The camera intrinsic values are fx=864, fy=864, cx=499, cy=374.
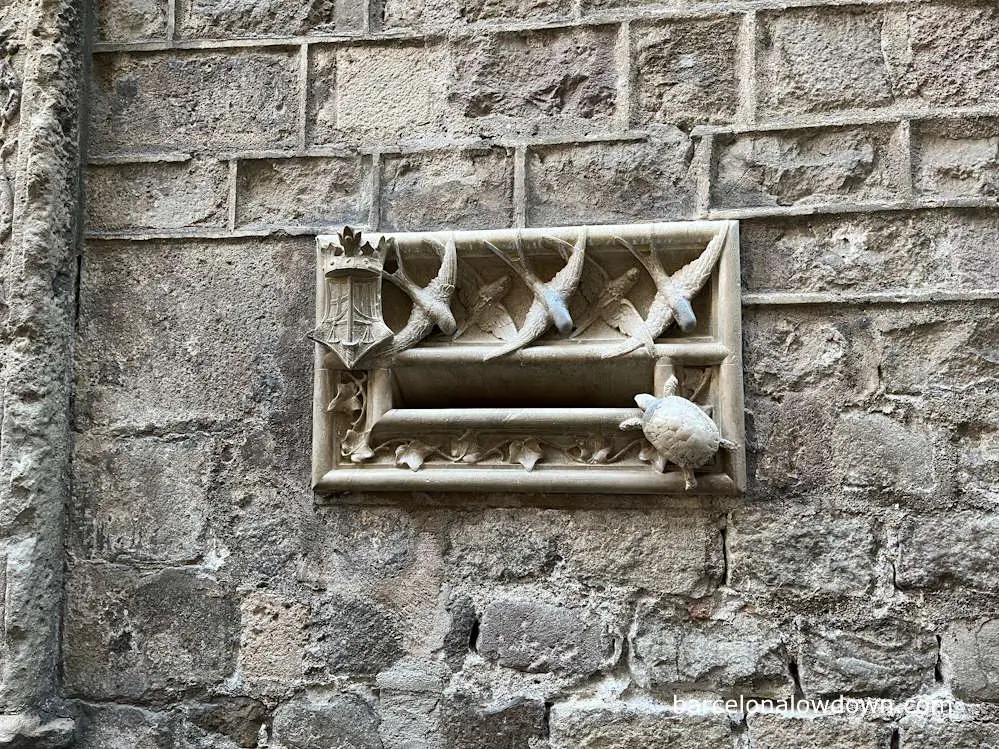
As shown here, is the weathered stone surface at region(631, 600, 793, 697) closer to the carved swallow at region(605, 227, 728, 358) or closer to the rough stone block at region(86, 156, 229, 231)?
the carved swallow at region(605, 227, 728, 358)

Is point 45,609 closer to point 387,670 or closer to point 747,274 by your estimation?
point 387,670

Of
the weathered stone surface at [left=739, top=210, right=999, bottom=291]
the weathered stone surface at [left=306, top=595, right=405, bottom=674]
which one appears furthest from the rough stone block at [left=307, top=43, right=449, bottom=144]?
the weathered stone surface at [left=306, top=595, right=405, bottom=674]

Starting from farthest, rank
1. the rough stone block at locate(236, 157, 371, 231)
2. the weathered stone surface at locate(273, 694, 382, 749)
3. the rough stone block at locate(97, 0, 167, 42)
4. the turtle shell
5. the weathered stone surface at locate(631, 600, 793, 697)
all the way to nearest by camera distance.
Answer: the rough stone block at locate(97, 0, 167, 42)
the rough stone block at locate(236, 157, 371, 231)
the weathered stone surface at locate(273, 694, 382, 749)
the weathered stone surface at locate(631, 600, 793, 697)
the turtle shell

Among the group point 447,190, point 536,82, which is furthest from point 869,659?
point 536,82

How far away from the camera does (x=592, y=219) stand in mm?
2281

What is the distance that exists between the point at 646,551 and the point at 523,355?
1.90ft

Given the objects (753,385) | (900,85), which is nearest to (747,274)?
(753,385)

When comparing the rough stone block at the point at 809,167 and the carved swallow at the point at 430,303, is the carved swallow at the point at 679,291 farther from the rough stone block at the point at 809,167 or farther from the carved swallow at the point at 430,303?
the carved swallow at the point at 430,303

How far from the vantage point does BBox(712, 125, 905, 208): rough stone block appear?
2184mm

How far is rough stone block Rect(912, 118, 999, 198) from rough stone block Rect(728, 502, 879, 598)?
2.80ft

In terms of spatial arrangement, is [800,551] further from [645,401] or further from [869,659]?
[645,401]

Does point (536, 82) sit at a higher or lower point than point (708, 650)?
higher

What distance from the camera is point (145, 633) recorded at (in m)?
2.30

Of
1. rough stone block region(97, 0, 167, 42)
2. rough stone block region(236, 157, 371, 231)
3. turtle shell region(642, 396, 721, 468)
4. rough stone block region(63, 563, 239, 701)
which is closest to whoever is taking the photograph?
turtle shell region(642, 396, 721, 468)
